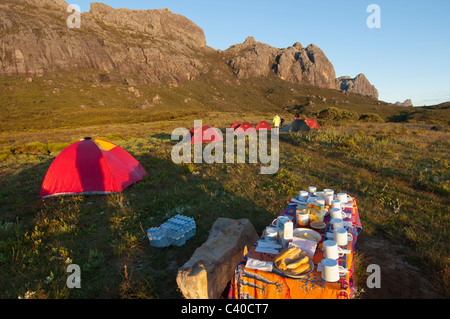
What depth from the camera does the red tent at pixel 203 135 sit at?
17.8 meters

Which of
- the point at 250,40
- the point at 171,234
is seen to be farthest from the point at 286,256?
the point at 250,40

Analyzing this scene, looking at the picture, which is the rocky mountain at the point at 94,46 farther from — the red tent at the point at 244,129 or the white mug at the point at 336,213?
the white mug at the point at 336,213

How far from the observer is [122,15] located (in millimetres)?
140750

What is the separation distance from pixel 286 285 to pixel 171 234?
3.17m

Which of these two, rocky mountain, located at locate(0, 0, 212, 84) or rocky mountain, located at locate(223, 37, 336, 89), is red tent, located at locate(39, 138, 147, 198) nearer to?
rocky mountain, located at locate(0, 0, 212, 84)

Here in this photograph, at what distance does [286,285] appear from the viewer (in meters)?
2.96

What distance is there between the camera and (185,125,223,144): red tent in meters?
17.8

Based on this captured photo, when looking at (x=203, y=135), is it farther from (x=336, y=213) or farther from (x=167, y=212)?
(x=336, y=213)

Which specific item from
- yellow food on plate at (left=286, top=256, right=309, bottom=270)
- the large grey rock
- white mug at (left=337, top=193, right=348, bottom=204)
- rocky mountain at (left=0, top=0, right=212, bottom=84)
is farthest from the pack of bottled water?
rocky mountain at (left=0, top=0, right=212, bottom=84)

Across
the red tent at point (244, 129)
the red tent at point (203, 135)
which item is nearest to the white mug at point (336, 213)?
the red tent at point (203, 135)

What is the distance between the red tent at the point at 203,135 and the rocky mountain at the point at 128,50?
94.5 m

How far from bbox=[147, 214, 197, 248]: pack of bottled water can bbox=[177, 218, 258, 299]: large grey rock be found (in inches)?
36.9
